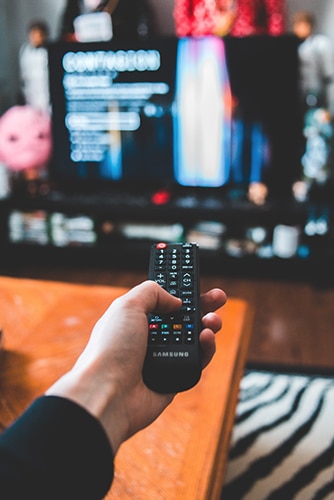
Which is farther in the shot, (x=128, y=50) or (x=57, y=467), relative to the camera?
(x=128, y=50)

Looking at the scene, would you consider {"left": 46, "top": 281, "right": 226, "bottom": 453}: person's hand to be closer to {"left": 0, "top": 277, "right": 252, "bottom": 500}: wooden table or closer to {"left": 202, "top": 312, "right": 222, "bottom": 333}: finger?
{"left": 202, "top": 312, "right": 222, "bottom": 333}: finger

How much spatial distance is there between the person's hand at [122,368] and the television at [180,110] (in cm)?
167

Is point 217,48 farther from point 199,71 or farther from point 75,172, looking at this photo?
point 75,172

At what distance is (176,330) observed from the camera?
0.68 m

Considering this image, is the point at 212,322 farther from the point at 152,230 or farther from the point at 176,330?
the point at 152,230

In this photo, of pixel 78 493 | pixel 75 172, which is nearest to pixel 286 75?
pixel 75 172

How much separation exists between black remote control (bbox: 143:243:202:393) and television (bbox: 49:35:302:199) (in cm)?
156

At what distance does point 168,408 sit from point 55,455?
42 centimetres

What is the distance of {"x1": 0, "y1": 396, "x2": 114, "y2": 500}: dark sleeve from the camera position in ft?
1.40

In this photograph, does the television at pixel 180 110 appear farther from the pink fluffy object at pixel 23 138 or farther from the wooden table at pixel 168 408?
the wooden table at pixel 168 408

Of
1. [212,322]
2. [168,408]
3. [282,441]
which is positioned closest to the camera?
[212,322]

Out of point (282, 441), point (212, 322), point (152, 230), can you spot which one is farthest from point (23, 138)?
point (212, 322)

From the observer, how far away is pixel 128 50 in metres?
2.23

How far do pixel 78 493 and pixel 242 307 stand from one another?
77 cm
